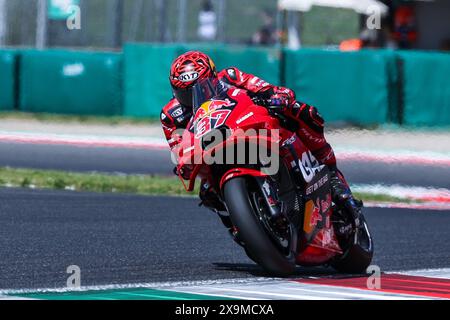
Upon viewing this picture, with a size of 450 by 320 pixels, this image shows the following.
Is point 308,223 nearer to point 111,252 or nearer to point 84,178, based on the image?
point 111,252

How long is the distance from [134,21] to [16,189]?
22315mm

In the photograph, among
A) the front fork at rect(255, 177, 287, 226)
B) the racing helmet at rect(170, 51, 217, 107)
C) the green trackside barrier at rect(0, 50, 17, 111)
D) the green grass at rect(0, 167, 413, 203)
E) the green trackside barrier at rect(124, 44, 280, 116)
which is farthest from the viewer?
the green trackside barrier at rect(0, 50, 17, 111)

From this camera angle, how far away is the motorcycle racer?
6965mm

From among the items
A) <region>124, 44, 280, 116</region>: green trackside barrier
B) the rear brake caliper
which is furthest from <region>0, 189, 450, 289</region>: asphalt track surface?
<region>124, 44, 280, 116</region>: green trackside barrier

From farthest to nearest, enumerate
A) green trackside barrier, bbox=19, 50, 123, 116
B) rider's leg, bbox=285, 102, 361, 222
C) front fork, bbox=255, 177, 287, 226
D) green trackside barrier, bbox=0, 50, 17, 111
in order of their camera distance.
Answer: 1. green trackside barrier, bbox=0, 50, 17, 111
2. green trackside barrier, bbox=19, 50, 123, 116
3. rider's leg, bbox=285, 102, 361, 222
4. front fork, bbox=255, 177, 287, 226

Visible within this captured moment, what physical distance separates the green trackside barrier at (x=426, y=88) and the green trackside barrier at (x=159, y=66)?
234 cm

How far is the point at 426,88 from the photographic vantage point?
67.4 feet

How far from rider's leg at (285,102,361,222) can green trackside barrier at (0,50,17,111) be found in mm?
16227

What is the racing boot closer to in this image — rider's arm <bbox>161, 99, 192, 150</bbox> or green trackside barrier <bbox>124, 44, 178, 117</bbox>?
rider's arm <bbox>161, 99, 192, 150</bbox>

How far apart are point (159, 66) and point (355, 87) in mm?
3923

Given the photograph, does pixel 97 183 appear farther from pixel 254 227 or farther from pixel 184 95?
pixel 254 227

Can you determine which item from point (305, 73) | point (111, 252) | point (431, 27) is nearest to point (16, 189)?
point (111, 252)

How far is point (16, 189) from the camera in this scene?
12.1 m

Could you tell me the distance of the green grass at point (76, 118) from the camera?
22.5m
